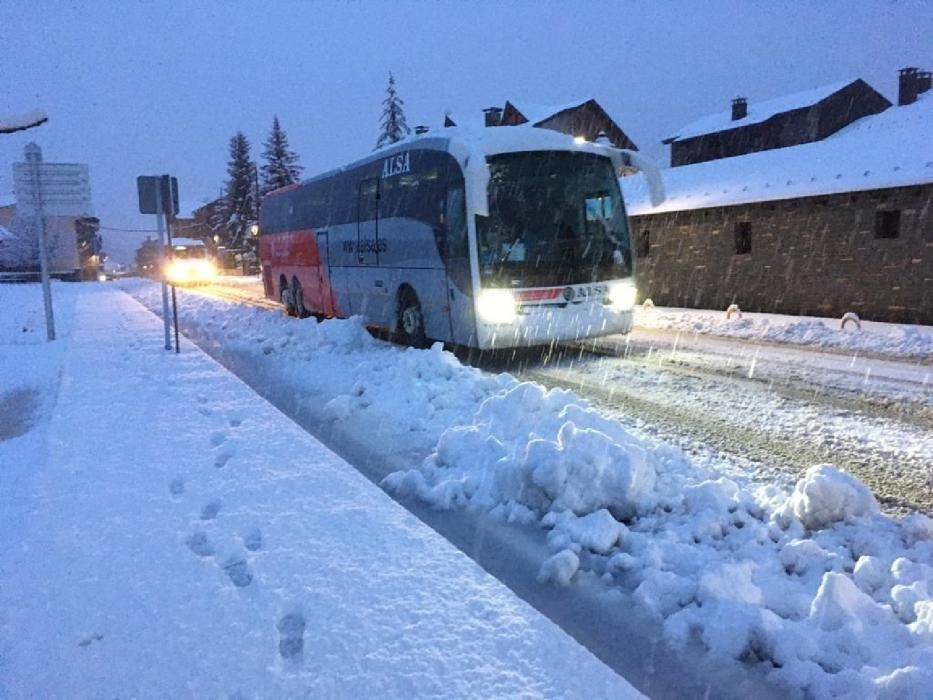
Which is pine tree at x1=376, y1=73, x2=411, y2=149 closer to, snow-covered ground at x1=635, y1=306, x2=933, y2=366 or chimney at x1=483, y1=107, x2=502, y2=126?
chimney at x1=483, y1=107, x2=502, y2=126

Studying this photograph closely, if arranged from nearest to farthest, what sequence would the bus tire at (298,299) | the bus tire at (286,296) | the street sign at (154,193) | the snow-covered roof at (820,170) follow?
1. the street sign at (154,193)
2. the snow-covered roof at (820,170)
3. the bus tire at (298,299)
4. the bus tire at (286,296)

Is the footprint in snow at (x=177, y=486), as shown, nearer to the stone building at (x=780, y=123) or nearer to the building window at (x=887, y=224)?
the building window at (x=887, y=224)

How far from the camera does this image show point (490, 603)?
331cm

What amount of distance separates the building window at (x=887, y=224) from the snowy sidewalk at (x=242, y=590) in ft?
55.6

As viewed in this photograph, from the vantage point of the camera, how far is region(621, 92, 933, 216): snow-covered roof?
17453mm

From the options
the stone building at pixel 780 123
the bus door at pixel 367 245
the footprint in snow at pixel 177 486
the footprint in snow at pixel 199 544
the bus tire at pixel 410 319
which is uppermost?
the stone building at pixel 780 123

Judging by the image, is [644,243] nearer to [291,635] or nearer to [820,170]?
[820,170]

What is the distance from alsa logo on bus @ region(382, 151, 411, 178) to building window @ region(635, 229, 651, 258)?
1329cm

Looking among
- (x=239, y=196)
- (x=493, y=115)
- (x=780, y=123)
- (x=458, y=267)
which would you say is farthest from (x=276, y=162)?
(x=458, y=267)

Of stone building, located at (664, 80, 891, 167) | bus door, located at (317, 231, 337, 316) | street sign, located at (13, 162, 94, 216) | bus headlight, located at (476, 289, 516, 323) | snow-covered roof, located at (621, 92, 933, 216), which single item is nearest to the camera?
bus headlight, located at (476, 289, 516, 323)

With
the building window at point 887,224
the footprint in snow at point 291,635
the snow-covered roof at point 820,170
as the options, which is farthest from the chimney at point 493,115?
the footprint in snow at point 291,635

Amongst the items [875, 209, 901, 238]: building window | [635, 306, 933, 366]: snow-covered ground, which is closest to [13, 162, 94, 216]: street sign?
[635, 306, 933, 366]: snow-covered ground

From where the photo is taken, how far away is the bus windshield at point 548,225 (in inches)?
400

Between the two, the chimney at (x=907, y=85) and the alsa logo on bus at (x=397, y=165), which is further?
the chimney at (x=907, y=85)
